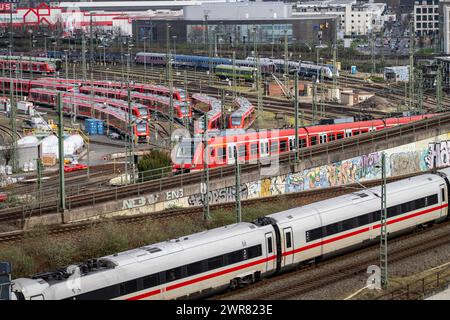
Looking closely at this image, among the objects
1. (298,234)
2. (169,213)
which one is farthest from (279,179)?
(298,234)

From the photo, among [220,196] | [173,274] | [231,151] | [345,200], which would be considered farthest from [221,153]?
[173,274]

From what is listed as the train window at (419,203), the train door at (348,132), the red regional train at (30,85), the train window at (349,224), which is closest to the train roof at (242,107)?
the red regional train at (30,85)

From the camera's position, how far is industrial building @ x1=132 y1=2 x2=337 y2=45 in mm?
123875

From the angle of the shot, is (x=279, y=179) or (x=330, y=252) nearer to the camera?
(x=330, y=252)

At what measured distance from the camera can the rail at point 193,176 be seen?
32.2 m

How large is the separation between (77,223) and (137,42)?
101 m

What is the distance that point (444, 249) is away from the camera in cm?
2720

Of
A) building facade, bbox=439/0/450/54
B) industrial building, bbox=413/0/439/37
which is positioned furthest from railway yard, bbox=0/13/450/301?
industrial building, bbox=413/0/439/37

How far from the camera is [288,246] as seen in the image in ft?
81.5

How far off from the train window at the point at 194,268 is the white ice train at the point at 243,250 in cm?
2

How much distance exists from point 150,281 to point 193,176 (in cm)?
1477

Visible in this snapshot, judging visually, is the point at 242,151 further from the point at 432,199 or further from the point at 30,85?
the point at 30,85

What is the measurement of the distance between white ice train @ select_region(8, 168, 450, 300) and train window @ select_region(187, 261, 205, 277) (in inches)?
0.9

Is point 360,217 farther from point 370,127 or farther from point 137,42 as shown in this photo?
point 137,42
